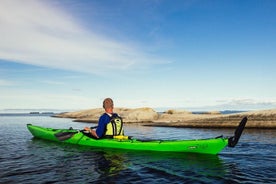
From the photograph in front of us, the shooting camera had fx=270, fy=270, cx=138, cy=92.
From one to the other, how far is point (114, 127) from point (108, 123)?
48 centimetres

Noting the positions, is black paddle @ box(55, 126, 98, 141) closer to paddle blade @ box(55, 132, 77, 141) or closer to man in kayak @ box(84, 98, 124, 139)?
paddle blade @ box(55, 132, 77, 141)

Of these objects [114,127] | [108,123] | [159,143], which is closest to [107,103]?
[108,123]

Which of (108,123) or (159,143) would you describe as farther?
(108,123)

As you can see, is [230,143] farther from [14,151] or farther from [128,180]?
[14,151]

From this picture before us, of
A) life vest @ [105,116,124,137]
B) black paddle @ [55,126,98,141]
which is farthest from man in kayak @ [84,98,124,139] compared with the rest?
black paddle @ [55,126,98,141]

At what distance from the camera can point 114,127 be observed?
14.2 meters

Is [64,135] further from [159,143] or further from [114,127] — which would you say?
[159,143]

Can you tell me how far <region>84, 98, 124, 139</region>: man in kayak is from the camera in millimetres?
13285

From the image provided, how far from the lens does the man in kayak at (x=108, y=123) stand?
43.6ft

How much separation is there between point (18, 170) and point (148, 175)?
16.4 ft

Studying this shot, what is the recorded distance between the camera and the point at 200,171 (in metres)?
9.92

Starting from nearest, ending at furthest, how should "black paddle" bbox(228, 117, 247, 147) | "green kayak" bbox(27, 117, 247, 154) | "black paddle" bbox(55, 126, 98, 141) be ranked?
"black paddle" bbox(228, 117, 247, 147) < "green kayak" bbox(27, 117, 247, 154) < "black paddle" bbox(55, 126, 98, 141)

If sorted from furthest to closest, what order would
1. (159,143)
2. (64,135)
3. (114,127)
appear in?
(64,135) < (114,127) < (159,143)

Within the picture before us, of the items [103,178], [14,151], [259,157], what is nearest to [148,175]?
[103,178]
